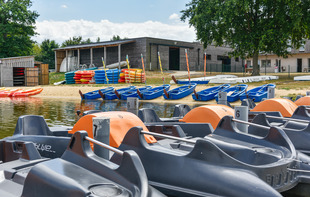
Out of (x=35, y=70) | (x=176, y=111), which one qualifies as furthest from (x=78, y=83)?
(x=176, y=111)

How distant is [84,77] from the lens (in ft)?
120

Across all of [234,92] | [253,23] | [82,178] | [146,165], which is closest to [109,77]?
[253,23]

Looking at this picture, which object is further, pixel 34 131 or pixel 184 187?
pixel 34 131

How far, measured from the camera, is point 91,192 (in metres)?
3.09

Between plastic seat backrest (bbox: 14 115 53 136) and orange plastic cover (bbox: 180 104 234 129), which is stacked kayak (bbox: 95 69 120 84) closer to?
orange plastic cover (bbox: 180 104 234 129)

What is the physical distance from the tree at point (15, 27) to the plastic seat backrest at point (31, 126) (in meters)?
41.9

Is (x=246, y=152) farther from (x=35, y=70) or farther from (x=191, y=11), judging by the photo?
(x=35, y=70)

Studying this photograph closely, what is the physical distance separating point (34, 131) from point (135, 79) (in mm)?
29047

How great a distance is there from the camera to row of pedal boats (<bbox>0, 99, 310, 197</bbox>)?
3332 mm

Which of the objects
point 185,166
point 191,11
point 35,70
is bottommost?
point 185,166

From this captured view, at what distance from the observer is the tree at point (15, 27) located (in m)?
44.0

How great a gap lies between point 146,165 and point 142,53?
38641mm

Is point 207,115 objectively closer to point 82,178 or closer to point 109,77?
point 82,178

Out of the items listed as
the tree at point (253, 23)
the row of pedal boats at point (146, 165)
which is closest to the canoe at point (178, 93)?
the tree at point (253, 23)
